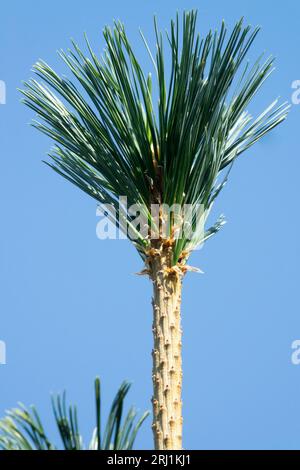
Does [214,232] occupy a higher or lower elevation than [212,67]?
lower

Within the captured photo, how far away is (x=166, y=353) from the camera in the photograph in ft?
9.57

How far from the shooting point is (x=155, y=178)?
129 inches

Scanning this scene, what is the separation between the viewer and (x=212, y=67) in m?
3.28

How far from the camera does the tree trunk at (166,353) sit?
9.15 ft

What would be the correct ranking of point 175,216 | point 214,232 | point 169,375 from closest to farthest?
1. point 169,375
2. point 175,216
3. point 214,232

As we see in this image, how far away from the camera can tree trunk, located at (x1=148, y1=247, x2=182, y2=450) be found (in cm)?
279

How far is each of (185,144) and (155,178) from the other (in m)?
0.18
